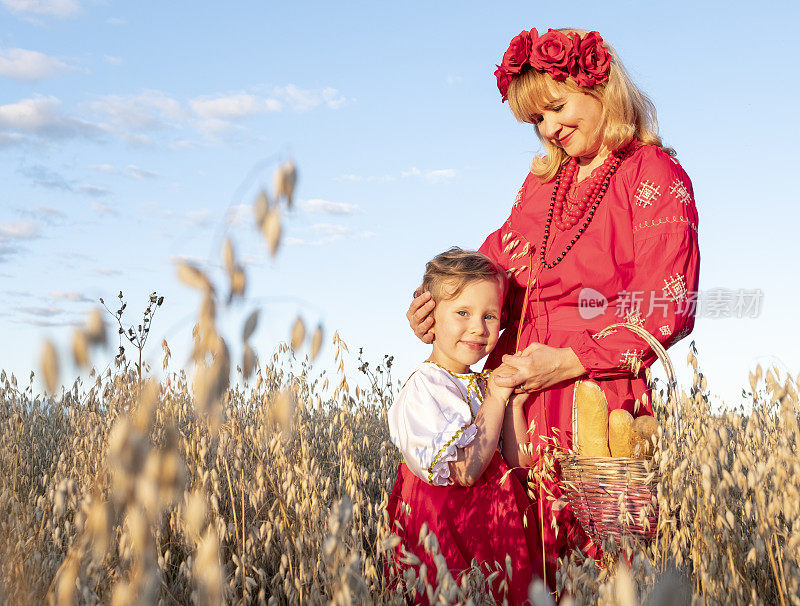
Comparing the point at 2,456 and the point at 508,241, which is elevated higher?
the point at 508,241

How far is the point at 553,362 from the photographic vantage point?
2328 millimetres

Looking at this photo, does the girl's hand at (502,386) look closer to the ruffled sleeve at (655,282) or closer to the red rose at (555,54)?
the ruffled sleeve at (655,282)

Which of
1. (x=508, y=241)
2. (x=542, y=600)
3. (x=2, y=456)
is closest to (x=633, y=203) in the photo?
(x=508, y=241)

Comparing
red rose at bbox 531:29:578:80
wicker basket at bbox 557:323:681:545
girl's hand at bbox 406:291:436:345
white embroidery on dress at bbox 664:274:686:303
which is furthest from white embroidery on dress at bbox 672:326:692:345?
red rose at bbox 531:29:578:80

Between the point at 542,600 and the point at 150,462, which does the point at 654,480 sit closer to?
the point at 542,600

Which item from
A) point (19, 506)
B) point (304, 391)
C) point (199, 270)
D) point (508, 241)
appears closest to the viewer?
point (199, 270)

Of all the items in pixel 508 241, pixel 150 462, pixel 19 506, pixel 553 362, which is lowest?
pixel 19 506

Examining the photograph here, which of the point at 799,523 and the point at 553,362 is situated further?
the point at 553,362

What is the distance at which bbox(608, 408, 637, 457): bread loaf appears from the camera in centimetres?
213

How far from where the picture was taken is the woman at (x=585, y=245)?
7.59 feet

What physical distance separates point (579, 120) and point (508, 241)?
553 millimetres

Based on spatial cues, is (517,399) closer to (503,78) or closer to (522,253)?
(522,253)

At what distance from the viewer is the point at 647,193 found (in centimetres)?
243

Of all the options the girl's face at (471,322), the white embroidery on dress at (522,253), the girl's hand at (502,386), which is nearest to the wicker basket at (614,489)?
the girl's hand at (502,386)
